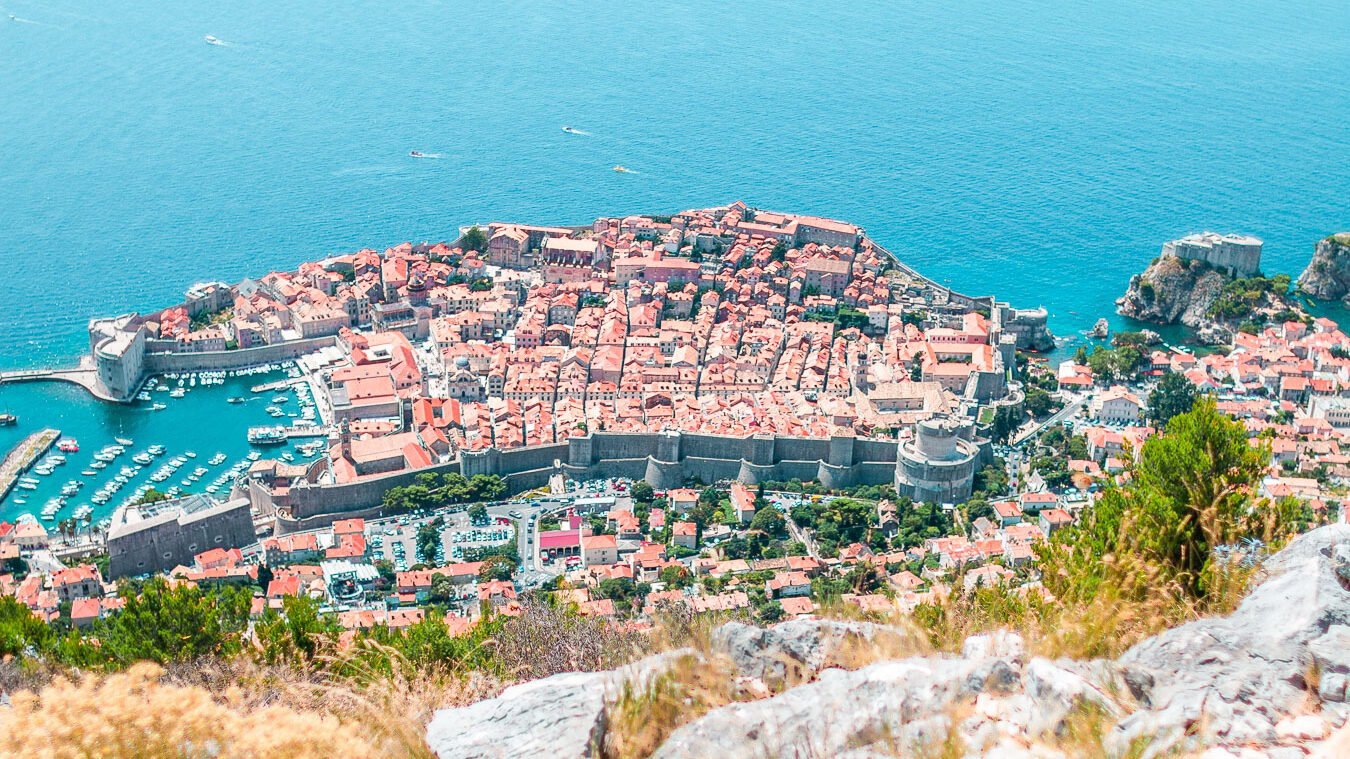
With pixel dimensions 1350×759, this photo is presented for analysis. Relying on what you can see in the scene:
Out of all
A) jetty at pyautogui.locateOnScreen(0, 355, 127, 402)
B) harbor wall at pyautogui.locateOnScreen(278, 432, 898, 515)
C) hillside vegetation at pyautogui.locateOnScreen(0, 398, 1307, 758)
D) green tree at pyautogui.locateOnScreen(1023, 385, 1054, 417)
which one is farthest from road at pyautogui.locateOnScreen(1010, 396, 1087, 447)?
jetty at pyautogui.locateOnScreen(0, 355, 127, 402)

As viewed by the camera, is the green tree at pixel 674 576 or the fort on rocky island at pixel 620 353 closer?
the green tree at pixel 674 576

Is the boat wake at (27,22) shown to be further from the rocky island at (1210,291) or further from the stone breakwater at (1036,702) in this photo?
the stone breakwater at (1036,702)

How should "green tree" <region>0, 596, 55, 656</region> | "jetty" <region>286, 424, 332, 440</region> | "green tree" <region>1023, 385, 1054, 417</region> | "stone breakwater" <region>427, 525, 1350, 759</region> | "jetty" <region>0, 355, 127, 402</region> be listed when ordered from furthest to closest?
"jetty" <region>0, 355, 127, 402</region>, "green tree" <region>1023, 385, 1054, 417</region>, "jetty" <region>286, 424, 332, 440</region>, "green tree" <region>0, 596, 55, 656</region>, "stone breakwater" <region>427, 525, 1350, 759</region>

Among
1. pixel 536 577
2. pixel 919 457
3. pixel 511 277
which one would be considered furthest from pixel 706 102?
pixel 536 577

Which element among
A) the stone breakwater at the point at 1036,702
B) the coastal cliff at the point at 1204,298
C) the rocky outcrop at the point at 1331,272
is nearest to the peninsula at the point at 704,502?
the stone breakwater at the point at 1036,702

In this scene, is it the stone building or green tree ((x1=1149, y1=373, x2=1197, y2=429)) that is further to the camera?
green tree ((x1=1149, y1=373, x2=1197, y2=429))

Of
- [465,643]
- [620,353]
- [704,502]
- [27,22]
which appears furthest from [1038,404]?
[27,22]

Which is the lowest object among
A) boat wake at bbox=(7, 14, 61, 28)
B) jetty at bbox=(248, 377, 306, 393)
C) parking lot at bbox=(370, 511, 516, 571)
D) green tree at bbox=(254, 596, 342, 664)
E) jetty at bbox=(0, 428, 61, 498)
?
jetty at bbox=(0, 428, 61, 498)

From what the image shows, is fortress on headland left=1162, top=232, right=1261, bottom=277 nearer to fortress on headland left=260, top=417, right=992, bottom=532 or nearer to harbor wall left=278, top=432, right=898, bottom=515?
fortress on headland left=260, top=417, right=992, bottom=532
